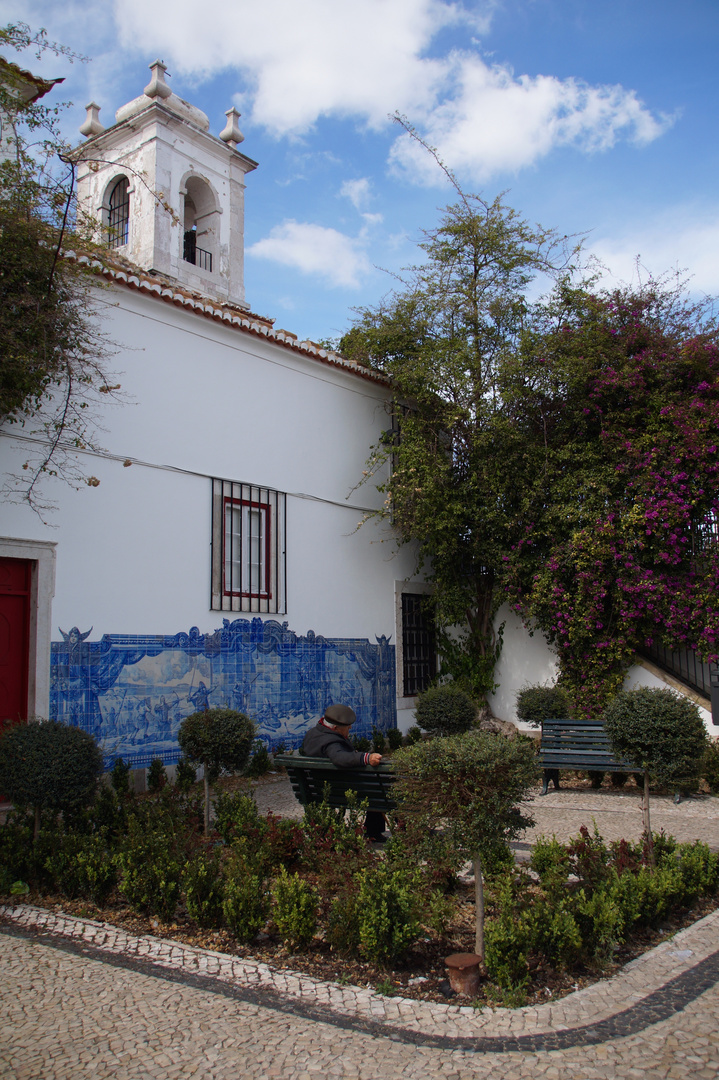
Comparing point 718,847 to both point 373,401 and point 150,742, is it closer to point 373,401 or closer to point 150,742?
point 150,742

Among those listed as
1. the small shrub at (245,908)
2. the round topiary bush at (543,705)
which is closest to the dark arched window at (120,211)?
the round topiary bush at (543,705)

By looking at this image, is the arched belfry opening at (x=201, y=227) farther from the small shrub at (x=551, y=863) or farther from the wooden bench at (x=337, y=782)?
the small shrub at (x=551, y=863)

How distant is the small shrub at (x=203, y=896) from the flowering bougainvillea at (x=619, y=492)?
7758 mm

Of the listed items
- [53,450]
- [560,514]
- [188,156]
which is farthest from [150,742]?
[188,156]

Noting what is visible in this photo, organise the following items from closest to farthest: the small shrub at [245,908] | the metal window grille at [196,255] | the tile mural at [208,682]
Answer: the small shrub at [245,908]
the tile mural at [208,682]
the metal window grille at [196,255]

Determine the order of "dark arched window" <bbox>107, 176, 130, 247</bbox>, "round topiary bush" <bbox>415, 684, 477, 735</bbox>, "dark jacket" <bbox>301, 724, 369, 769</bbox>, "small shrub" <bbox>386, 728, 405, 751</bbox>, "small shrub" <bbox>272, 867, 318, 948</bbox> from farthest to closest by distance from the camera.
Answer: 1. "dark arched window" <bbox>107, 176, 130, 247</bbox>
2. "small shrub" <bbox>386, 728, 405, 751</bbox>
3. "round topiary bush" <bbox>415, 684, 477, 735</bbox>
4. "dark jacket" <bbox>301, 724, 369, 769</bbox>
5. "small shrub" <bbox>272, 867, 318, 948</bbox>

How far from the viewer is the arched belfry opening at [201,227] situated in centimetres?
Answer: 1570

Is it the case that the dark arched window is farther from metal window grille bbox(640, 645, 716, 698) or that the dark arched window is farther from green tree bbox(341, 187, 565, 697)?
metal window grille bbox(640, 645, 716, 698)

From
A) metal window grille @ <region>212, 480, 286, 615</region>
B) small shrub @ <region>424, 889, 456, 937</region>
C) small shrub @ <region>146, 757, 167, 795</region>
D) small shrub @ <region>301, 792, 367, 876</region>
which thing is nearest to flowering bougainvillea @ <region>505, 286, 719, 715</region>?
metal window grille @ <region>212, 480, 286, 615</region>

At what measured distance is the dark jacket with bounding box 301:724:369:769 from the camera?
4.99m

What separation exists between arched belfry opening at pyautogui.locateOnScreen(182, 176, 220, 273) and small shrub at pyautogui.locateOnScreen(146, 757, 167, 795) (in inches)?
421

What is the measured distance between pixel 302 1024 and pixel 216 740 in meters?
3.30

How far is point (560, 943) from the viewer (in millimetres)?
3383

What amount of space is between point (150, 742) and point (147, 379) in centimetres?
417
